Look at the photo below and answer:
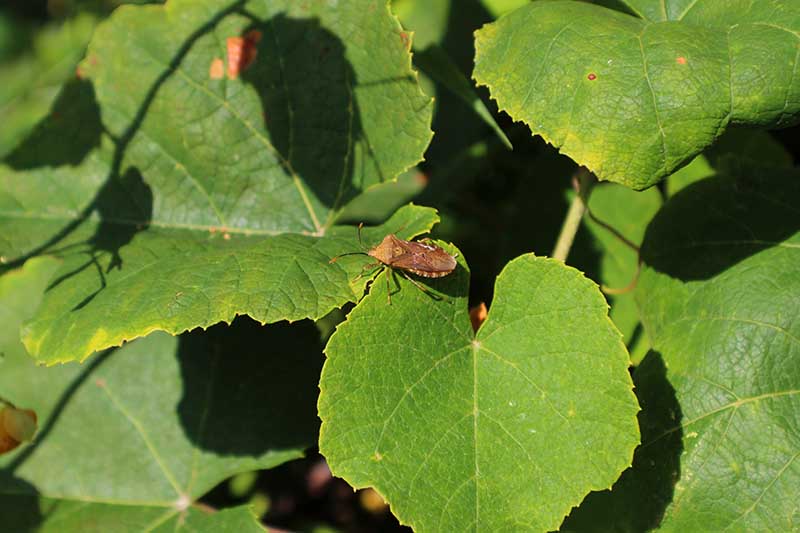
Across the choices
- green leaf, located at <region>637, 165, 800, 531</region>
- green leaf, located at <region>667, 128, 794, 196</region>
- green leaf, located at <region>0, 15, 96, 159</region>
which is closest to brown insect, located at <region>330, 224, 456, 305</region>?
green leaf, located at <region>637, 165, 800, 531</region>

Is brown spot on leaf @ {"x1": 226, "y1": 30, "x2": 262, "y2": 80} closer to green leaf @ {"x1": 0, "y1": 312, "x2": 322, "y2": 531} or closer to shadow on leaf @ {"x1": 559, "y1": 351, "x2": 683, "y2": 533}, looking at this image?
green leaf @ {"x1": 0, "y1": 312, "x2": 322, "y2": 531}

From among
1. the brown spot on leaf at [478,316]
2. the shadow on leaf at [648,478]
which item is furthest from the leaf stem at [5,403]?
the shadow on leaf at [648,478]

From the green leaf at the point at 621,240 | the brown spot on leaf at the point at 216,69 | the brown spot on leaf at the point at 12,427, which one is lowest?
the green leaf at the point at 621,240

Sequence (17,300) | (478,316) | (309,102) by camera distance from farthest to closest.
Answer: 1. (17,300)
2. (309,102)
3. (478,316)

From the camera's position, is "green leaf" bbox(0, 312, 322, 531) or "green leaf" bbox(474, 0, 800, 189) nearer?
"green leaf" bbox(474, 0, 800, 189)

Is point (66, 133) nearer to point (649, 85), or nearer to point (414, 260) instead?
point (414, 260)

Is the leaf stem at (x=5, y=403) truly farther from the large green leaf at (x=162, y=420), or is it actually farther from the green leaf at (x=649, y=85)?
the green leaf at (x=649, y=85)

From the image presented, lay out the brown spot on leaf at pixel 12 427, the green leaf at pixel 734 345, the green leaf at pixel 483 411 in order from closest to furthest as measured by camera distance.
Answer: the green leaf at pixel 483 411, the green leaf at pixel 734 345, the brown spot on leaf at pixel 12 427

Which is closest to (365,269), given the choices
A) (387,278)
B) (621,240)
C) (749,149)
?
(387,278)
